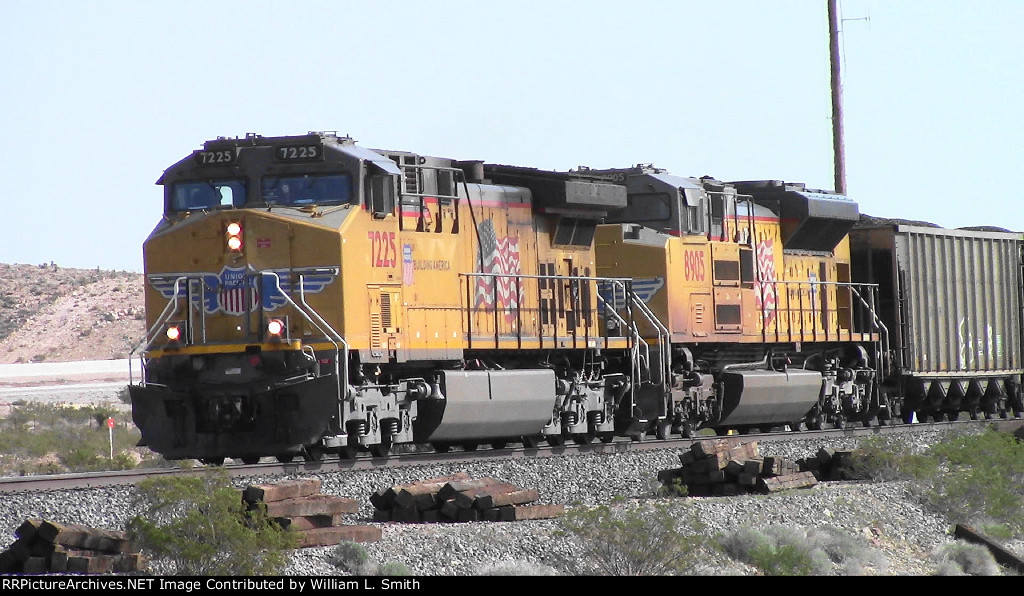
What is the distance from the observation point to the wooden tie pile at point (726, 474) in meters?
14.7

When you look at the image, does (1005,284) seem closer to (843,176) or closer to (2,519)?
(843,176)

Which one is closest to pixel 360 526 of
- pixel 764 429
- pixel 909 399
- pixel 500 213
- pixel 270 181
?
pixel 270 181

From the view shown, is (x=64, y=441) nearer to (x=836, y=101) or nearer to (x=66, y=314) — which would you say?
(x=836, y=101)

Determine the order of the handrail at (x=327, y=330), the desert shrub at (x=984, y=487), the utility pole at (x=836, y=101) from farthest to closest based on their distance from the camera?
the utility pole at (x=836, y=101), the handrail at (x=327, y=330), the desert shrub at (x=984, y=487)

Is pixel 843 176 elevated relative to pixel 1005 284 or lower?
elevated

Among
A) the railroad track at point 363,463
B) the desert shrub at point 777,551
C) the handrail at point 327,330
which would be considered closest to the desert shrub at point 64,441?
the railroad track at point 363,463

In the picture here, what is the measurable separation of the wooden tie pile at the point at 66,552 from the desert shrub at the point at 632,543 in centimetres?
318

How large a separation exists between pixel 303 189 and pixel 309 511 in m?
4.85

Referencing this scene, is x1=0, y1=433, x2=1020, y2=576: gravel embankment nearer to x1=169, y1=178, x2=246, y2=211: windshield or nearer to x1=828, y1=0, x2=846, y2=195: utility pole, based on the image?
x1=169, y1=178, x2=246, y2=211: windshield

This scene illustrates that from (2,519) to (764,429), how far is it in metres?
14.2

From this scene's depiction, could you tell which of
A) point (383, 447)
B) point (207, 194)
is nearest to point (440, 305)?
point (383, 447)

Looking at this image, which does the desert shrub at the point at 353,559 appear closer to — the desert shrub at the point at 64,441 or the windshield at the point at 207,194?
→ the windshield at the point at 207,194
